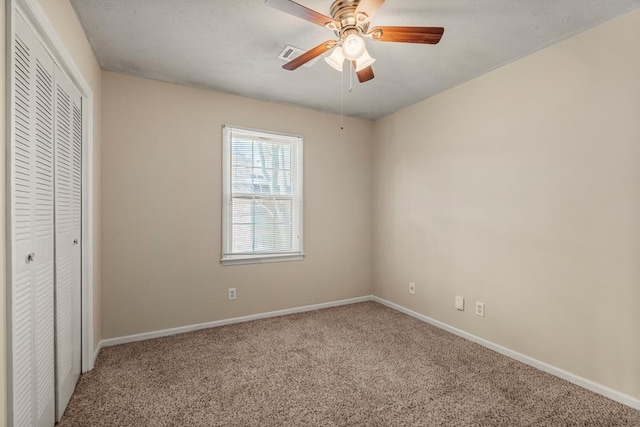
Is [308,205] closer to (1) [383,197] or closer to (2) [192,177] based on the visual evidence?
(1) [383,197]

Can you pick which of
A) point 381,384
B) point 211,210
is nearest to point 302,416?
point 381,384

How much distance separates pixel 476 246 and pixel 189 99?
10.1 ft

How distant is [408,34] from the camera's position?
176 cm

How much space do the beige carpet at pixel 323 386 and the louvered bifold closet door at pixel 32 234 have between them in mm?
548

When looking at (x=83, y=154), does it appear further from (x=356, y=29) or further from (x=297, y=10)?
(x=356, y=29)

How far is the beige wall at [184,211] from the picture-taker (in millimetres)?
2826

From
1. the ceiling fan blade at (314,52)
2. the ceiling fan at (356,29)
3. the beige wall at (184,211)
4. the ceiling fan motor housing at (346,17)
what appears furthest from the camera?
the beige wall at (184,211)

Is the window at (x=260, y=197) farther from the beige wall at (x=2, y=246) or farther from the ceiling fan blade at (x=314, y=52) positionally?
the beige wall at (x=2, y=246)

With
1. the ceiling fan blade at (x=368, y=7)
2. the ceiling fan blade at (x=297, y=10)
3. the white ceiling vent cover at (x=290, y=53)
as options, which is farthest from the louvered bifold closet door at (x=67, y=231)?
the ceiling fan blade at (x=368, y=7)

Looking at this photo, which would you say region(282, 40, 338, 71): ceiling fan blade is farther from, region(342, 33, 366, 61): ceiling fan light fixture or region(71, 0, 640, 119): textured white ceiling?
region(71, 0, 640, 119): textured white ceiling

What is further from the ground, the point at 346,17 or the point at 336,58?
the point at 346,17

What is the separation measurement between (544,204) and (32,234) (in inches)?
123

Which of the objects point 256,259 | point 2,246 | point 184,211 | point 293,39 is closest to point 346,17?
point 293,39

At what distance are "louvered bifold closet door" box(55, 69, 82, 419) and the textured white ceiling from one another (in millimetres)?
609
